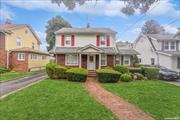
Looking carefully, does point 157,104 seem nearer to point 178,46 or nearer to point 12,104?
point 12,104

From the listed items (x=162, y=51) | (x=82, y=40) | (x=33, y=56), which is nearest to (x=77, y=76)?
(x=82, y=40)

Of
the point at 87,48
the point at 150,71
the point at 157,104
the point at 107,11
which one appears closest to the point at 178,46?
the point at 150,71

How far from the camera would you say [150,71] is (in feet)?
85.7

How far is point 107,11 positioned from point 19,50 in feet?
95.6

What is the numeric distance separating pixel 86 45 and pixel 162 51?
43.8ft

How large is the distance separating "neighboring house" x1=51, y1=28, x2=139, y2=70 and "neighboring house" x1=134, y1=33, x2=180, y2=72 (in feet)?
26.5

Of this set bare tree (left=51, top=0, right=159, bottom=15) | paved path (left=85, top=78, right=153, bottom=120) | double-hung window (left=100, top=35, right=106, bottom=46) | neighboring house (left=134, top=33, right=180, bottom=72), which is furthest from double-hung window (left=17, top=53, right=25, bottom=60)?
bare tree (left=51, top=0, right=159, bottom=15)

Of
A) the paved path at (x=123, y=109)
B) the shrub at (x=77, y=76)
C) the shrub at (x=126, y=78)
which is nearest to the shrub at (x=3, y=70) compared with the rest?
the shrub at (x=77, y=76)

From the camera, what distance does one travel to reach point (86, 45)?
1138 inches

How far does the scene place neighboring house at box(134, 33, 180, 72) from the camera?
35.3 metres

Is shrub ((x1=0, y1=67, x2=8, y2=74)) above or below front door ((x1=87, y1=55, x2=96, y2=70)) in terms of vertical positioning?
below

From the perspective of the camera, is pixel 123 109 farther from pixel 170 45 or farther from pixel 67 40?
pixel 170 45

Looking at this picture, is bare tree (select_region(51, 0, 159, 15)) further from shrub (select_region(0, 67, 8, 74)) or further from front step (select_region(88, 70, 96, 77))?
shrub (select_region(0, 67, 8, 74))

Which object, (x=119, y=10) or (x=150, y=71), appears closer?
(x=119, y=10)
